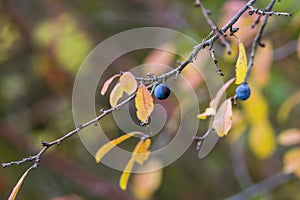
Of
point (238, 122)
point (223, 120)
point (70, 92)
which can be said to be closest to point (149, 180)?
point (238, 122)

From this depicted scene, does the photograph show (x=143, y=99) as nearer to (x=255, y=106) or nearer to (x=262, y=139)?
(x=255, y=106)

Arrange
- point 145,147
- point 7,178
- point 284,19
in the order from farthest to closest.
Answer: point 7,178 → point 284,19 → point 145,147

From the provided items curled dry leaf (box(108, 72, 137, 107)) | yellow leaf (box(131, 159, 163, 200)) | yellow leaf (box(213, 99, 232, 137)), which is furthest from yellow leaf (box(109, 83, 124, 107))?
yellow leaf (box(131, 159, 163, 200))

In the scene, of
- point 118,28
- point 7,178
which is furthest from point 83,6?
point 7,178

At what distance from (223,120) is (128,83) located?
14cm

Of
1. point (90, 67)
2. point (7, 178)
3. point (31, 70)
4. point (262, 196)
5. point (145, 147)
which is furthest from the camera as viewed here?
point (31, 70)

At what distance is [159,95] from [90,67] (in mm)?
1367

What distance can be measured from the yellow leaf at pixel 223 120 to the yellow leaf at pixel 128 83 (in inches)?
5.1

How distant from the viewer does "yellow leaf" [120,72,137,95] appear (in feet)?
2.25

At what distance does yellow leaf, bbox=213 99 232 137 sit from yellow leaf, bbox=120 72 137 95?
130 millimetres

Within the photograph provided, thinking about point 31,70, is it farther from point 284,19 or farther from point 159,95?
point 159,95

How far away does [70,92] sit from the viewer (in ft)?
7.00

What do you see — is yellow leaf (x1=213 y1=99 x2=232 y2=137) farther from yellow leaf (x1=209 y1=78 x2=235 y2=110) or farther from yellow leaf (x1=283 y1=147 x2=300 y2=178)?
yellow leaf (x1=283 y1=147 x2=300 y2=178)

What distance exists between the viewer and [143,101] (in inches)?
25.9
